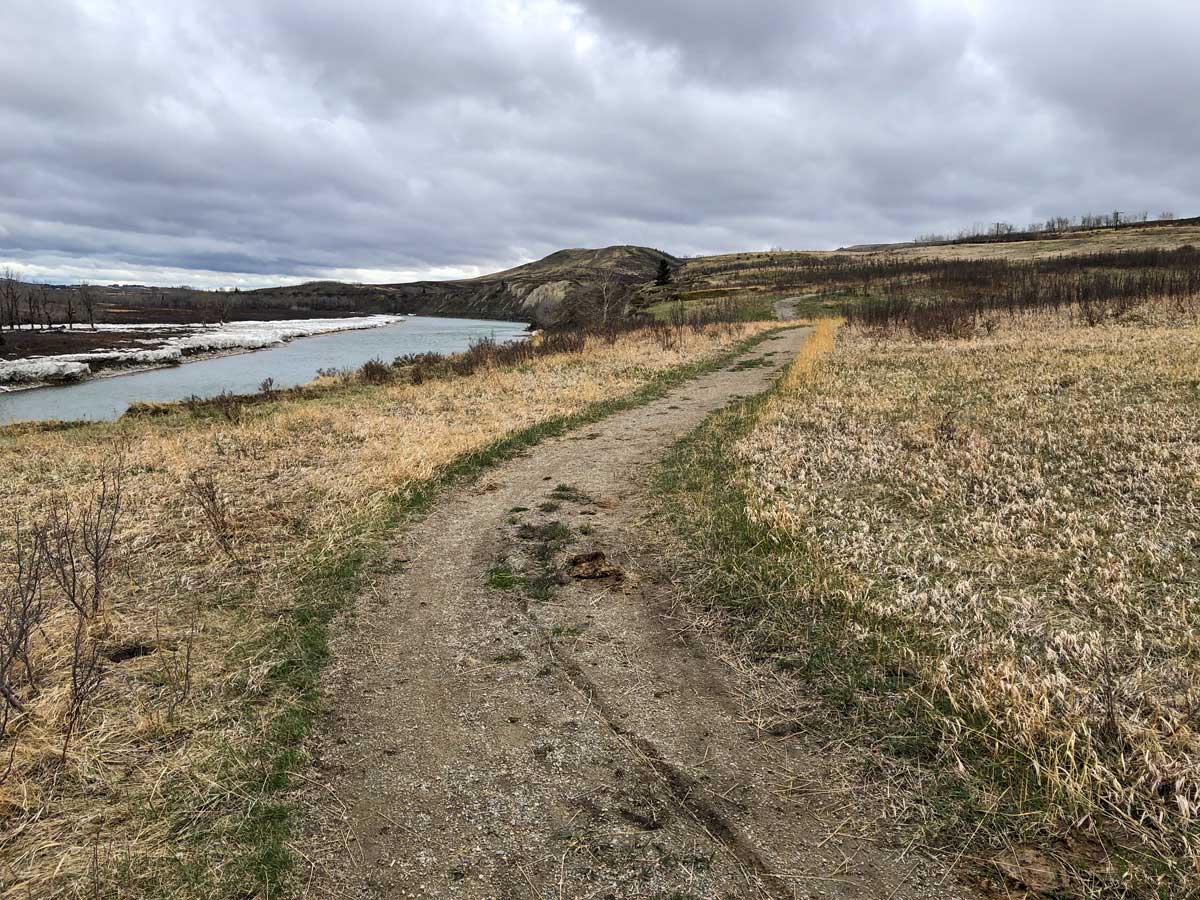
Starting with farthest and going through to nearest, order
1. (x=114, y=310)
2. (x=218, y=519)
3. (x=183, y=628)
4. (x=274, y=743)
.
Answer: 1. (x=114, y=310)
2. (x=218, y=519)
3. (x=183, y=628)
4. (x=274, y=743)

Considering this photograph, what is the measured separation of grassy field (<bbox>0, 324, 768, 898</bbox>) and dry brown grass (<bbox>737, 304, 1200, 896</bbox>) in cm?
426

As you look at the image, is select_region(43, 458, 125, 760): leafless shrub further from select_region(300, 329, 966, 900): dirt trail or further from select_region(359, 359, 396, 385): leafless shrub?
select_region(359, 359, 396, 385): leafless shrub

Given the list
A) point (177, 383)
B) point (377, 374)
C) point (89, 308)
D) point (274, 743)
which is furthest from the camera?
point (89, 308)

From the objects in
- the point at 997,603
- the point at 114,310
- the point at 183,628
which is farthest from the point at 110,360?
the point at 114,310

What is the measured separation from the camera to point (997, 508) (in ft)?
27.0

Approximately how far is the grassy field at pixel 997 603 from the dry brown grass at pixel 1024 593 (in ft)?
0.07

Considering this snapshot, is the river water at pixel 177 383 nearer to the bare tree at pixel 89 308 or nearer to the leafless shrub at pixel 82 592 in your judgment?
the leafless shrub at pixel 82 592

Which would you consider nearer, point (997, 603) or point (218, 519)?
point (997, 603)

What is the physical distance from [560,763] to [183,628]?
4.33 m

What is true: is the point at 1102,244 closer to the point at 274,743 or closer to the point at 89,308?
the point at 274,743

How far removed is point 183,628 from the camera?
6156 millimetres

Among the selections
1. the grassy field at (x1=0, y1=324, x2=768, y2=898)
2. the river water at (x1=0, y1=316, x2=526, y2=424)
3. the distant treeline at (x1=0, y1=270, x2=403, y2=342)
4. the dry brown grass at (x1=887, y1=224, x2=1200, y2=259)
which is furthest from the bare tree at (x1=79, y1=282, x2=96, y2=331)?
the dry brown grass at (x1=887, y1=224, x2=1200, y2=259)

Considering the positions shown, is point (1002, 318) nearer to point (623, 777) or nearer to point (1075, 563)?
point (1075, 563)

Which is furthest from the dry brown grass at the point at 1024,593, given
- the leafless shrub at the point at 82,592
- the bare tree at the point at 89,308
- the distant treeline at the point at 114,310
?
the bare tree at the point at 89,308
